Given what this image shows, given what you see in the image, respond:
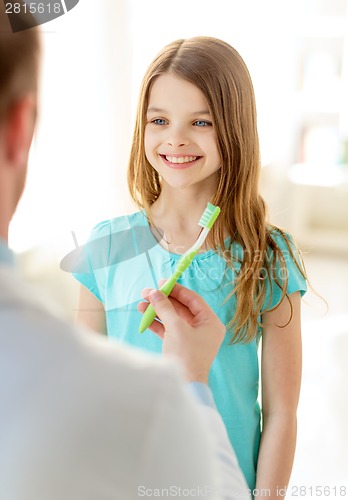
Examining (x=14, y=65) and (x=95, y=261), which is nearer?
(x=14, y=65)

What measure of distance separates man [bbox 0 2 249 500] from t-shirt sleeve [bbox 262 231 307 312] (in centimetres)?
36

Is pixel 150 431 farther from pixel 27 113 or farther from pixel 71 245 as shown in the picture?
pixel 71 245

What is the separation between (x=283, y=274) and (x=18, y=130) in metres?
0.40

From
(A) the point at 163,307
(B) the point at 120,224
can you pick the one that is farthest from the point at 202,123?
(A) the point at 163,307

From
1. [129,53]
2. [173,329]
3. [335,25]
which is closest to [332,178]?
[335,25]

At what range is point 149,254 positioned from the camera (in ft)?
2.09

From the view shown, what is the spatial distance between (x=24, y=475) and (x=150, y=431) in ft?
0.15

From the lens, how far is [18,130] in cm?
26

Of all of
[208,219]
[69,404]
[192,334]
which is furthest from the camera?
[208,219]

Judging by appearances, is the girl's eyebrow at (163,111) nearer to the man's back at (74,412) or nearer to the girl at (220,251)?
the girl at (220,251)

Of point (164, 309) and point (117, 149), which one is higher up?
point (164, 309)

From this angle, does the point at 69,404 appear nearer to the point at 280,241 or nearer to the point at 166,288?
the point at 166,288

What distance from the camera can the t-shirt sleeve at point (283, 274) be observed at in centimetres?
61

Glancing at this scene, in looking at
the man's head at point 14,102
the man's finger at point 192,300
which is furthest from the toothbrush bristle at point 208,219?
the man's head at point 14,102
